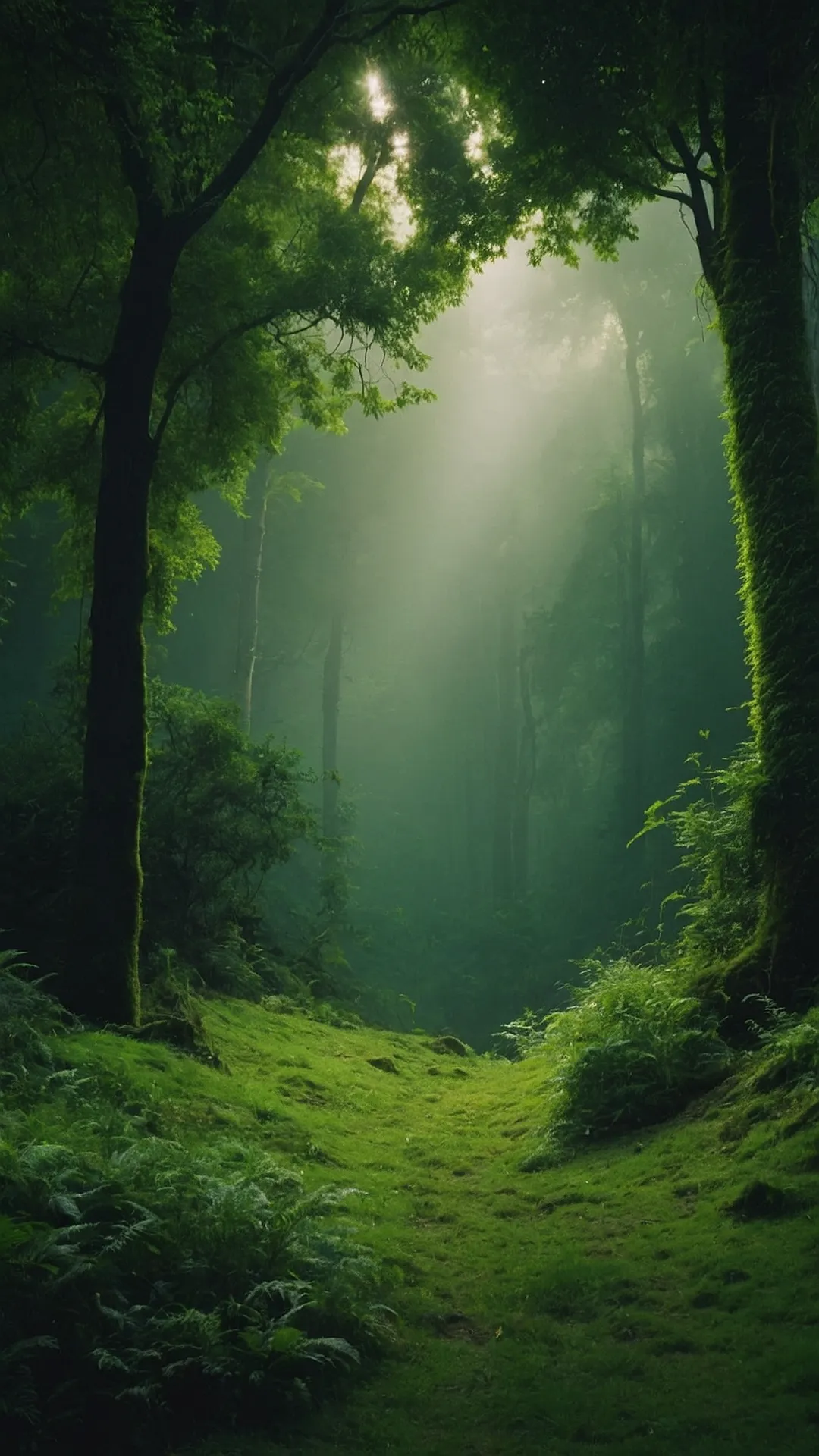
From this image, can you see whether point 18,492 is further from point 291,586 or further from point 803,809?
point 291,586

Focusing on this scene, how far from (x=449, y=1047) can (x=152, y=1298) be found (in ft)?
36.2

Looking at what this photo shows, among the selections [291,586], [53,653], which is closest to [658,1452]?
[53,653]

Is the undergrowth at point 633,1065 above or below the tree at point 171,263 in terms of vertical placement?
below

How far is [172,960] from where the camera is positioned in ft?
39.6

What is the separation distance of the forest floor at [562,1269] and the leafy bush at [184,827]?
12.6 ft

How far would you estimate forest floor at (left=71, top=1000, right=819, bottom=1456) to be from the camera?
3.51 meters

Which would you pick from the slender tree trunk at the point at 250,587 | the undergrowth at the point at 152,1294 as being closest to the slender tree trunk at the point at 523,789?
the slender tree trunk at the point at 250,587

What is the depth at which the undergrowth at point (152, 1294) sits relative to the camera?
10.9 feet

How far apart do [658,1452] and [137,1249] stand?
7.12 feet

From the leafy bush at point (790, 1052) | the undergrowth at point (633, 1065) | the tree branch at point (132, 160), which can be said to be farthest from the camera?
the tree branch at point (132, 160)

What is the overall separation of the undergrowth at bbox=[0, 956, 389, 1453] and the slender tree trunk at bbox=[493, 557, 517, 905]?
30206mm

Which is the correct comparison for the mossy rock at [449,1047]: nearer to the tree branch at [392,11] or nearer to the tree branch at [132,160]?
the tree branch at [132,160]

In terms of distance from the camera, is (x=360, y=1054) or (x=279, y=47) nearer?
(x=279, y=47)

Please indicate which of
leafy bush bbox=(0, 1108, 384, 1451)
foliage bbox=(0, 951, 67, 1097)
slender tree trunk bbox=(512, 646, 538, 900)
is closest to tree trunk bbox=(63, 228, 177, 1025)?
foliage bbox=(0, 951, 67, 1097)
